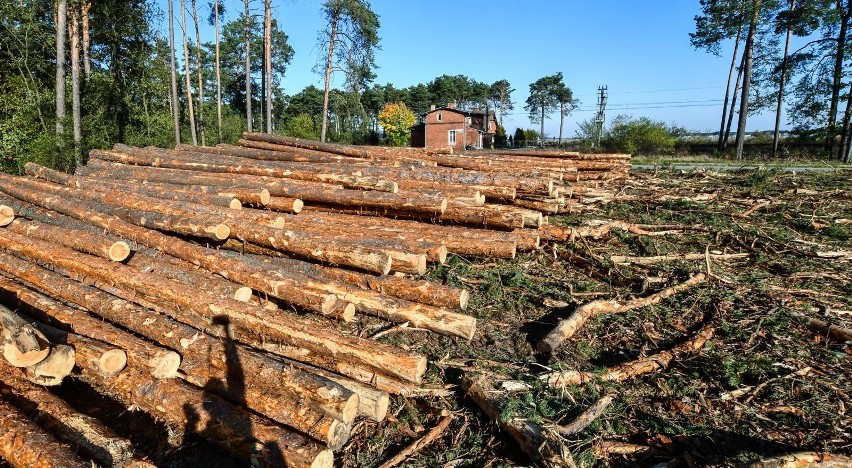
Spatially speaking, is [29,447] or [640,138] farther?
[640,138]

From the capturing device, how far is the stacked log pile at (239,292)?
2.93 metres

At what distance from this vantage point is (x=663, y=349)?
13.3 ft

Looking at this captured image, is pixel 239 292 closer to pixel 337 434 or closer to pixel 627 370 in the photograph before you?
pixel 337 434

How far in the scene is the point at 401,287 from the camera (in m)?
4.48

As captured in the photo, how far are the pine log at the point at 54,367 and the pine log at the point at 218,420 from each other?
17 cm

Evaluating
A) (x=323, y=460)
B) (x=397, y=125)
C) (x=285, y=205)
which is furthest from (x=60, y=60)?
(x=397, y=125)

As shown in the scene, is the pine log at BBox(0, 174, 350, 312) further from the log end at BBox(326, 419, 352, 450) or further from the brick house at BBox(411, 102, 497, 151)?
the brick house at BBox(411, 102, 497, 151)

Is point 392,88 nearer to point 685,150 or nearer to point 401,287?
point 685,150

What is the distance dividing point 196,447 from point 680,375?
376cm

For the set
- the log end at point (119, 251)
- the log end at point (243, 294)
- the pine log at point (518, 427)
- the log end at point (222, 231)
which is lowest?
the pine log at point (518, 427)

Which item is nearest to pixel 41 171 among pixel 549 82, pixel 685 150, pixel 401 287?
pixel 401 287

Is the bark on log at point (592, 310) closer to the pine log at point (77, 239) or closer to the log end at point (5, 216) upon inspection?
the pine log at point (77, 239)

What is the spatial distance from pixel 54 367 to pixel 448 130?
45.2 meters

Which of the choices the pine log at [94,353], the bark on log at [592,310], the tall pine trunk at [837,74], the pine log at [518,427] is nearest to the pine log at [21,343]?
the pine log at [94,353]
